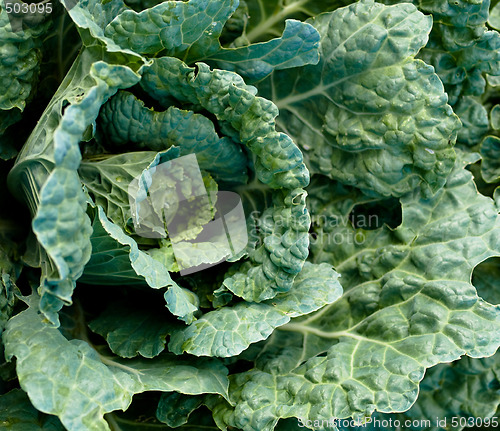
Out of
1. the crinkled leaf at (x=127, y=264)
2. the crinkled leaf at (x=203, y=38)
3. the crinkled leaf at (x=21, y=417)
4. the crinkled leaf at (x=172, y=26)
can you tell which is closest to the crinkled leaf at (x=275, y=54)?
the crinkled leaf at (x=203, y=38)

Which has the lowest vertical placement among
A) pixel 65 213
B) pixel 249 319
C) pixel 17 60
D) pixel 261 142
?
pixel 249 319

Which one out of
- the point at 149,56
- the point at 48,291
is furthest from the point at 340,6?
the point at 48,291

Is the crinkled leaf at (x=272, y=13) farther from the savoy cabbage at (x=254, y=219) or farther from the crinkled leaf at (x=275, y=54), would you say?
the crinkled leaf at (x=275, y=54)

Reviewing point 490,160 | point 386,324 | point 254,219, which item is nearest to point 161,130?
point 254,219

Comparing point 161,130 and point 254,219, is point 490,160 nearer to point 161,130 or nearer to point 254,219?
point 254,219

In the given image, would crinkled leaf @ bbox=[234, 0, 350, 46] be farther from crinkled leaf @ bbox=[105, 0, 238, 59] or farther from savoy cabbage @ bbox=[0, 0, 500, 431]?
crinkled leaf @ bbox=[105, 0, 238, 59]

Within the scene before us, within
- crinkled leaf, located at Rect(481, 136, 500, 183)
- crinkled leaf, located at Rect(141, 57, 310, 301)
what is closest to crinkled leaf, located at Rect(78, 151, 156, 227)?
crinkled leaf, located at Rect(141, 57, 310, 301)
